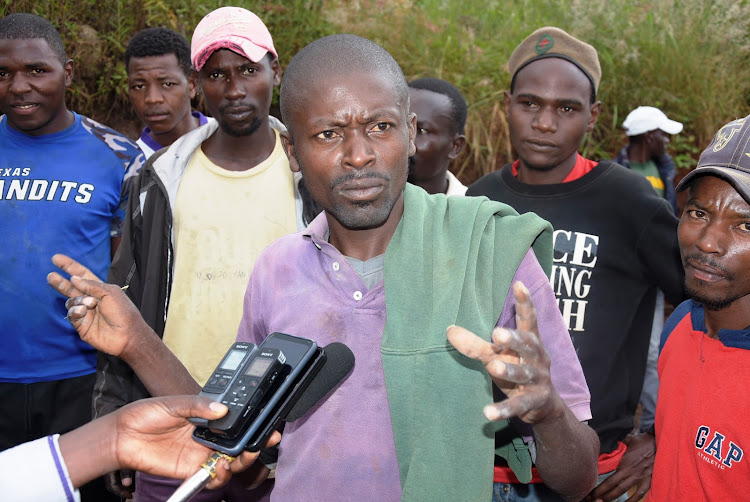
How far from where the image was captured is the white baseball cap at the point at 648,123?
22.8 feet

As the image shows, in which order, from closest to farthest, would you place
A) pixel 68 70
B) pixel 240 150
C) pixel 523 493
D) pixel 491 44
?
pixel 523 493 < pixel 240 150 < pixel 68 70 < pixel 491 44

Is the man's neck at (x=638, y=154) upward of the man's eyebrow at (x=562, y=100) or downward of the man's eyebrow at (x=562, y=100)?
downward

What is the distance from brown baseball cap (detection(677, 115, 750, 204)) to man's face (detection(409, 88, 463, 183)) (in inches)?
71.7

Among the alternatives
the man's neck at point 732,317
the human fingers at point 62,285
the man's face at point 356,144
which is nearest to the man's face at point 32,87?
the human fingers at point 62,285

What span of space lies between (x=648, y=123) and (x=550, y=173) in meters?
4.46

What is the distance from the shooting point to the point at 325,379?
166cm

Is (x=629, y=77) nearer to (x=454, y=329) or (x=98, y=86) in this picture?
(x=98, y=86)

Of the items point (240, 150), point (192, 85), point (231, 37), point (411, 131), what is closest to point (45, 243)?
point (240, 150)

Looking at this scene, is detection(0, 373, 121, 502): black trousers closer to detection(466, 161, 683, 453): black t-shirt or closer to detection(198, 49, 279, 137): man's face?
detection(198, 49, 279, 137): man's face

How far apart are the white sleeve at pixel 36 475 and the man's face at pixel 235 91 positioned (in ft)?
6.59

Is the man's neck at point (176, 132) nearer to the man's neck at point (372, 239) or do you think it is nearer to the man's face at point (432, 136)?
the man's face at point (432, 136)

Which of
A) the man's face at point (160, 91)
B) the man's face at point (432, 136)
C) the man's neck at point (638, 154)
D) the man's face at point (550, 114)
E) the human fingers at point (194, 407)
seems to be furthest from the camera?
the man's neck at point (638, 154)

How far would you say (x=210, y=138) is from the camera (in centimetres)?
349

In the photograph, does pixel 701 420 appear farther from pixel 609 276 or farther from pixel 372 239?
pixel 372 239
